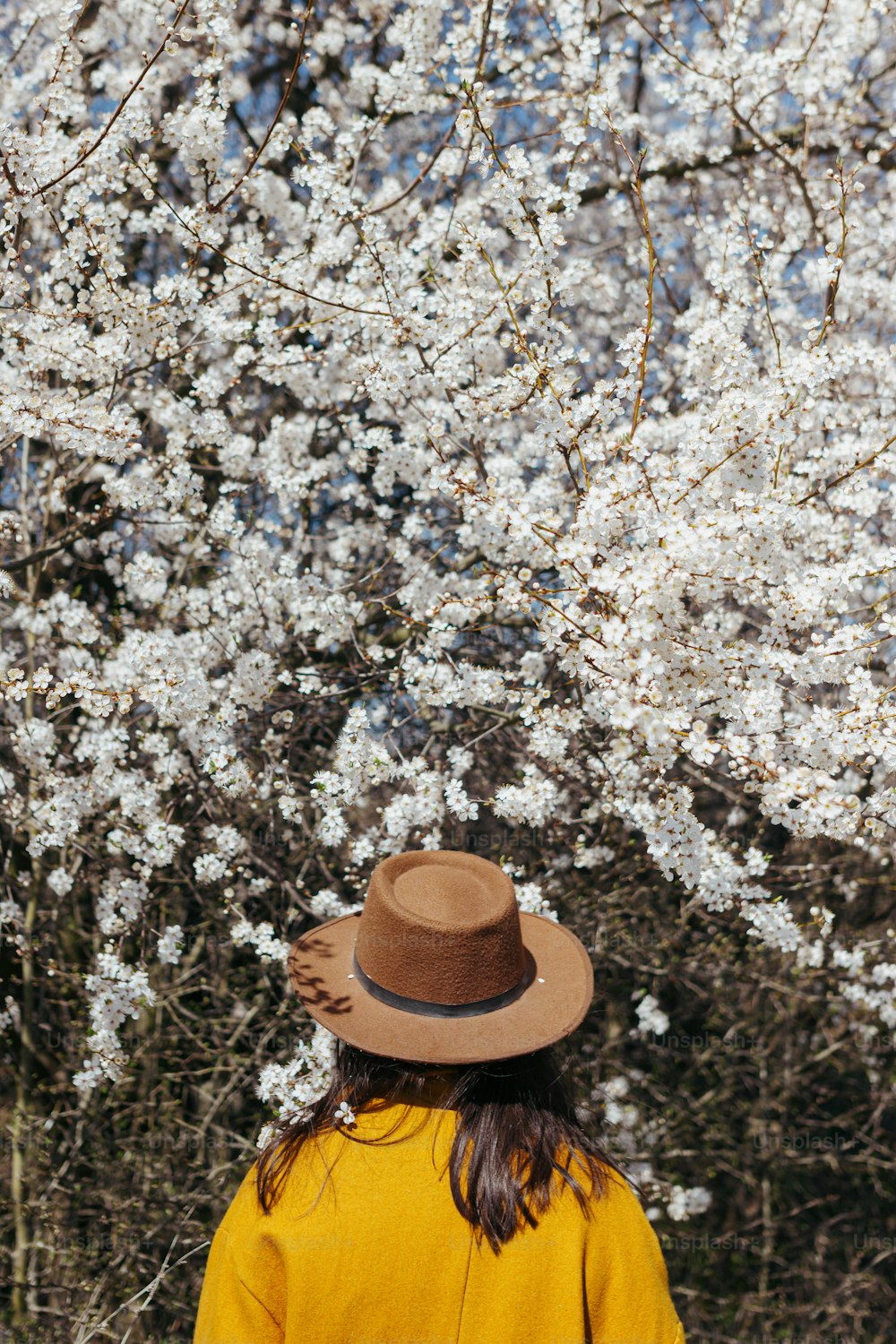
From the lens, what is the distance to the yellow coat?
1279 millimetres

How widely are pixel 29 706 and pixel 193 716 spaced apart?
4.48 ft

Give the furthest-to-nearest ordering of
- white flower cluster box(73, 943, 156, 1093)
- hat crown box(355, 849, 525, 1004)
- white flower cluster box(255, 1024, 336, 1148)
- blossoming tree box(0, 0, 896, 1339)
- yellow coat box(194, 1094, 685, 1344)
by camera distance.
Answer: white flower cluster box(73, 943, 156, 1093) < white flower cluster box(255, 1024, 336, 1148) < blossoming tree box(0, 0, 896, 1339) < hat crown box(355, 849, 525, 1004) < yellow coat box(194, 1094, 685, 1344)

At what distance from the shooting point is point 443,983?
139 centimetres

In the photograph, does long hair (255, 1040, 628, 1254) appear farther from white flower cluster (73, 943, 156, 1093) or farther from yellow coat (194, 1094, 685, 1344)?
white flower cluster (73, 943, 156, 1093)

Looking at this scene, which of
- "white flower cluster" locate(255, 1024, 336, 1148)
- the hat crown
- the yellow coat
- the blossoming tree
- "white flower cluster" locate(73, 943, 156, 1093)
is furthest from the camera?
"white flower cluster" locate(73, 943, 156, 1093)

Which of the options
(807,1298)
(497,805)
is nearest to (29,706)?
(497,805)

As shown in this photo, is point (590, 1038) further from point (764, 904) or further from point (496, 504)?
point (496, 504)

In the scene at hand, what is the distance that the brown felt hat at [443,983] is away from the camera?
138cm

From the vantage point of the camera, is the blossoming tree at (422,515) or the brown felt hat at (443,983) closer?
the brown felt hat at (443,983)

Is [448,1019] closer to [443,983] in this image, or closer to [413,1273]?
[443,983]

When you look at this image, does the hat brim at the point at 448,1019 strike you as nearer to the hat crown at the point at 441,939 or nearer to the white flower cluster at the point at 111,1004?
the hat crown at the point at 441,939

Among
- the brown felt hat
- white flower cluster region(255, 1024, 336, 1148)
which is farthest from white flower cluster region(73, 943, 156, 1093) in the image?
the brown felt hat

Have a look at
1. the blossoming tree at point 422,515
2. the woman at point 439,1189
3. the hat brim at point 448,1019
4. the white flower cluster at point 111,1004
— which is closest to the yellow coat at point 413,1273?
the woman at point 439,1189

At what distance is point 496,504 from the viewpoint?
180cm
